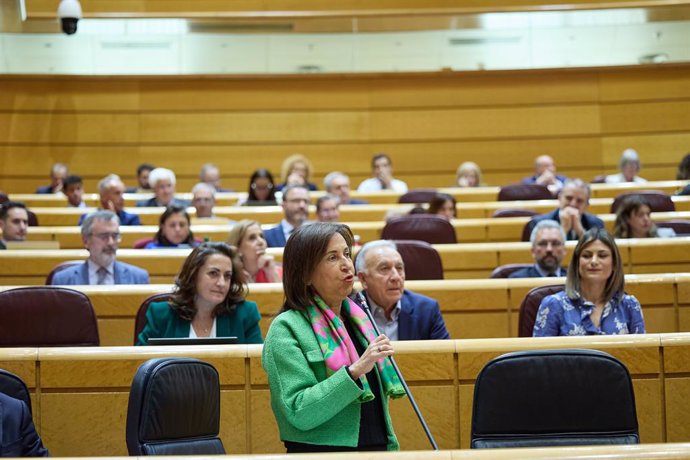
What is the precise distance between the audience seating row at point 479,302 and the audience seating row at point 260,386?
1.16m

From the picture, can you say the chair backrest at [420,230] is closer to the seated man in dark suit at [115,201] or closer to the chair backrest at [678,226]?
the chair backrest at [678,226]

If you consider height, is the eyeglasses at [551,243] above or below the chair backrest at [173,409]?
above

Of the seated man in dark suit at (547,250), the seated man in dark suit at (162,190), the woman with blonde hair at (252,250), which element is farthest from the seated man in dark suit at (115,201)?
the seated man in dark suit at (547,250)

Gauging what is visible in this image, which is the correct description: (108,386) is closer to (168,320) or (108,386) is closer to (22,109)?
(168,320)

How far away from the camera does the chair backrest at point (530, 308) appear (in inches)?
162

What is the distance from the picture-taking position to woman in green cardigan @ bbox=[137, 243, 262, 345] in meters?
3.95

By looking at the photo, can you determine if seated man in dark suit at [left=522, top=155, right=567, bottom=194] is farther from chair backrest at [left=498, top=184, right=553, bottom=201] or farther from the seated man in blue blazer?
the seated man in blue blazer

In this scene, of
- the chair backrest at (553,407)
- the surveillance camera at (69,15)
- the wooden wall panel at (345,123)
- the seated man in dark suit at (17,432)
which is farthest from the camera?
the wooden wall panel at (345,123)

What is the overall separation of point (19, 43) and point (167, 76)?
1.64 m

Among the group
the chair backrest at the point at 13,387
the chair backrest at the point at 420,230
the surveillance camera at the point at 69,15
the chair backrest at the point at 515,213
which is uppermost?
the surveillance camera at the point at 69,15

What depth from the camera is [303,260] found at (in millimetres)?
2479

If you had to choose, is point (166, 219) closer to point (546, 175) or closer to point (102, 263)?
point (102, 263)

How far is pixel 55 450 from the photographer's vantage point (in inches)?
128

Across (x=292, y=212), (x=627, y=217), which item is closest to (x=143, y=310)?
(x=292, y=212)
